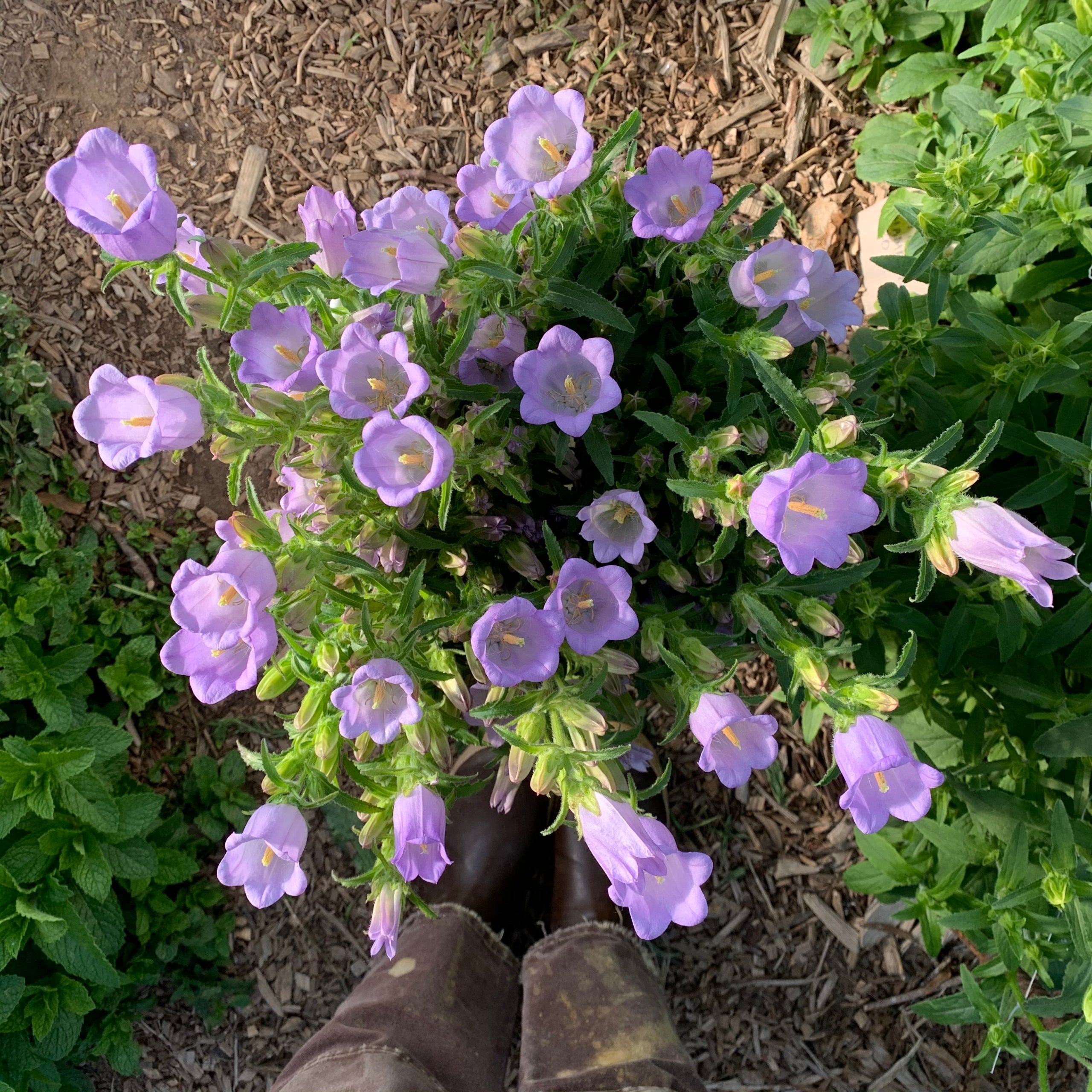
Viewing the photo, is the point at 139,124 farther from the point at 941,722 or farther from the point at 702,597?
the point at 941,722

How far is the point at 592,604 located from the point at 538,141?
3.29 ft

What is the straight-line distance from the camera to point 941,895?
2717 millimetres

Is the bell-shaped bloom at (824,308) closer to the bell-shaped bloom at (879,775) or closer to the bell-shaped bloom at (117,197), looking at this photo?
the bell-shaped bloom at (879,775)

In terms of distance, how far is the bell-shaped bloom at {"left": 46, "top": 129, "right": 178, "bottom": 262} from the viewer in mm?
1661

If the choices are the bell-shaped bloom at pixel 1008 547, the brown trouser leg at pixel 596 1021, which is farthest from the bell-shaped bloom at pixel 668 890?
the brown trouser leg at pixel 596 1021

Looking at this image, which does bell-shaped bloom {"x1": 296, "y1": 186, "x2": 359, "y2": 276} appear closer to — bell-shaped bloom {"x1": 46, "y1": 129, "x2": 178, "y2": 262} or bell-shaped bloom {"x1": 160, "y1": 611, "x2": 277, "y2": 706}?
bell-shaped bloom {"x1": 46, "y1": 129, "x2": 178, "y2": 262}

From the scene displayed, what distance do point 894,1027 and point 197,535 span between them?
11.1 feet

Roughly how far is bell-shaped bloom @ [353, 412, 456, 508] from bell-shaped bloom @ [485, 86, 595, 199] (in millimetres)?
551

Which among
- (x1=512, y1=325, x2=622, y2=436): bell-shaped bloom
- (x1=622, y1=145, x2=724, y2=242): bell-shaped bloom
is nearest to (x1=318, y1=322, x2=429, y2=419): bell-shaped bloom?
(x1=512, y1=325, x2=622, y2=436): bell-shaped bloom

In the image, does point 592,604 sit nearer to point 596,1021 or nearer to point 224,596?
point 224,596

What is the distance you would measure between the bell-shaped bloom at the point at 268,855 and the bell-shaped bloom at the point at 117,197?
109 centimetres

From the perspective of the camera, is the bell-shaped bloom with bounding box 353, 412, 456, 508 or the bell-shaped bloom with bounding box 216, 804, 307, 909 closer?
the bell-shaped bloom with bounding box 353, 412, 456, 508

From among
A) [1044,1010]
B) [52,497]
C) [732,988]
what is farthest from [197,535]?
[1044,1010]

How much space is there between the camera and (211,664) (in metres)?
1.74
